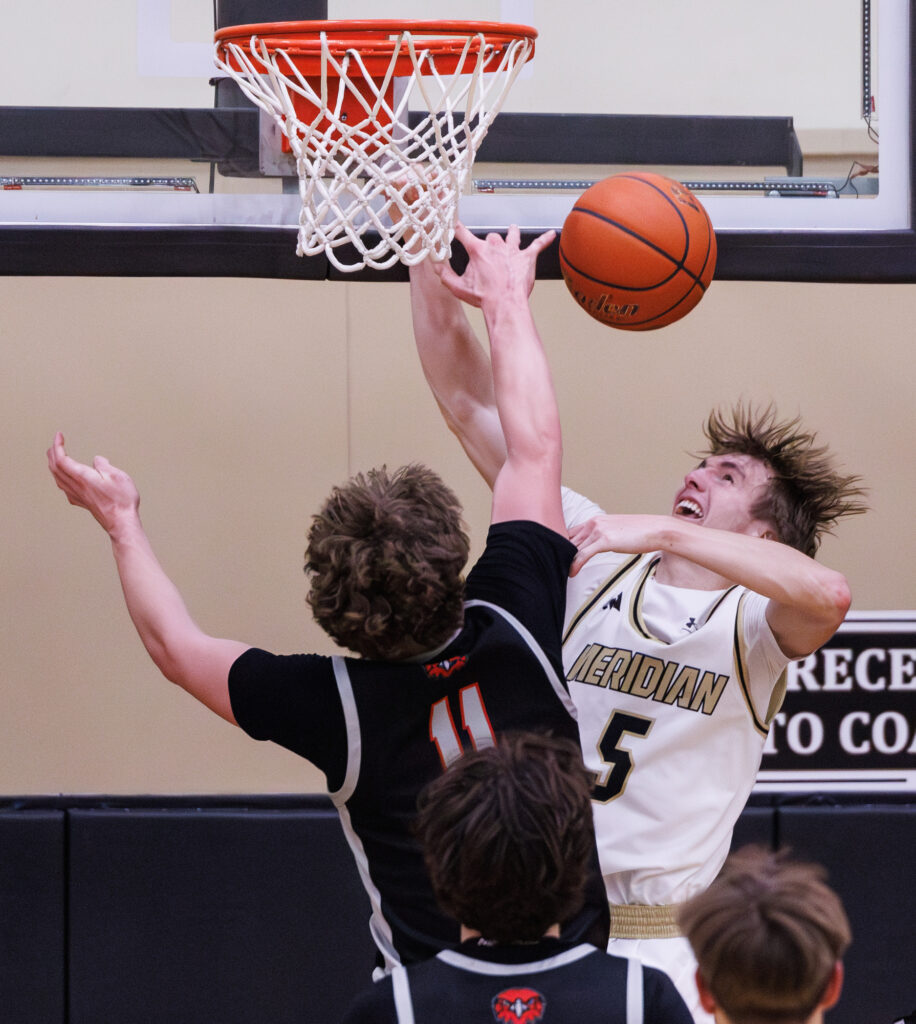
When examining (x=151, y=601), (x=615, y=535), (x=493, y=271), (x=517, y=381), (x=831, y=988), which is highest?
(x=493, y=271)

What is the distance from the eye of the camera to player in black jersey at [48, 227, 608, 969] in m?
2.01

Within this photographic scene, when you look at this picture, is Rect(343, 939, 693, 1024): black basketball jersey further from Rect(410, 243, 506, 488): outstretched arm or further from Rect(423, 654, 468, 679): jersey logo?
Rect(410, 243, 506, 488): outstretched arm

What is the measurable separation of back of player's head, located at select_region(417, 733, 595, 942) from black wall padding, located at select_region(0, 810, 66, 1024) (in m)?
2.50

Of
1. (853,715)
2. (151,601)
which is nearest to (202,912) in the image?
(151,601)

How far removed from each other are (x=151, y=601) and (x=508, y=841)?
89 cm

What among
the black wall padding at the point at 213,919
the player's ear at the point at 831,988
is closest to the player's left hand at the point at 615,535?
the player's ear at the point at 831,988

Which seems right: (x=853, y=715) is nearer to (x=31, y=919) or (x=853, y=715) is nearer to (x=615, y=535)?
(x=615, y=535)

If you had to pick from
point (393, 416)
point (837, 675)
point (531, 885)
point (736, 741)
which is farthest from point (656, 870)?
point (393, 416)

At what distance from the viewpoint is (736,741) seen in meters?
2.69

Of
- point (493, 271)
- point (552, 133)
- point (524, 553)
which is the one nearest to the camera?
point (524, 553)

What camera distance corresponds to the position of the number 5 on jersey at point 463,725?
6.64ft

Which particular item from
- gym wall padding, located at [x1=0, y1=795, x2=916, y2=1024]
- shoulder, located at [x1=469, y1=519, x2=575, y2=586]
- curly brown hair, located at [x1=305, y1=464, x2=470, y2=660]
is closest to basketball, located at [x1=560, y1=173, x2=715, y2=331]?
shoulder, located at [x1=469, y1=519, x2=575, y2=586]

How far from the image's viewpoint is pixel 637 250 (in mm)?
2770

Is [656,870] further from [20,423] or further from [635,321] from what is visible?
[20,423]
